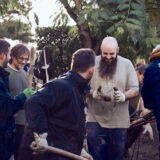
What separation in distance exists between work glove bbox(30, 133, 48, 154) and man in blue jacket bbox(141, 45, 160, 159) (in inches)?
47.7

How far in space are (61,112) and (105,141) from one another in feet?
5.85

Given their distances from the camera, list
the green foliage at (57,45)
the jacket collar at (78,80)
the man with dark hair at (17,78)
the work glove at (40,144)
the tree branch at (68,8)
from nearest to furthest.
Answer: the work glove at (40,144) → the jacket collar at (78,80) → the man with dark hair at (17,78) → the tree branch at (68,8) → the green foliage at (57,45)

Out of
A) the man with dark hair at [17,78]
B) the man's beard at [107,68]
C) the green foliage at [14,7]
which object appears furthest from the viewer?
the green foliage at [14,7]

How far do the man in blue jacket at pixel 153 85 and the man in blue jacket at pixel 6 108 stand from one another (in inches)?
45.8

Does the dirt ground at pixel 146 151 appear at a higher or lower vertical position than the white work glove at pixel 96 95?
lower

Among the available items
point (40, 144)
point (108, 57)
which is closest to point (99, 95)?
point (108, 57)

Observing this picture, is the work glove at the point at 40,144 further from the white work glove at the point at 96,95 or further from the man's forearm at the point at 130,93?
the man's forearm at the point at 130,93

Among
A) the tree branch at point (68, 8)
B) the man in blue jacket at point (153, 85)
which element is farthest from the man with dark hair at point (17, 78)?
the tree branch at point (68, 8)

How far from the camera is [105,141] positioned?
4926 mm

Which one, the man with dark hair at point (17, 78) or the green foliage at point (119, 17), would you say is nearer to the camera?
the man with dark hair at point (17, 78)

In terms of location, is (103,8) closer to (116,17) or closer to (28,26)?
(116,17)

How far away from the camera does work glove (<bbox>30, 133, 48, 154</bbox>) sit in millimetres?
3132

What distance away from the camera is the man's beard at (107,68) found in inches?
191

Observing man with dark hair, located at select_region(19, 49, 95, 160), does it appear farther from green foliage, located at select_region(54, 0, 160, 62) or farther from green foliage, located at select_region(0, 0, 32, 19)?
green foliage, located at select_region(0, 0, 32, 19)
